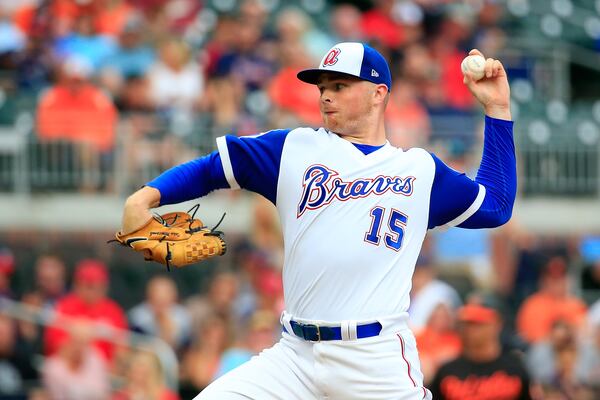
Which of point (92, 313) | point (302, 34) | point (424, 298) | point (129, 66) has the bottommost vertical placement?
point (92, 313)

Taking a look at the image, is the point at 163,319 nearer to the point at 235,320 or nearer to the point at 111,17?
the point at 235,320

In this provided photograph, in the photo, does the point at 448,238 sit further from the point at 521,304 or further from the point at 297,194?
the point at 297,194

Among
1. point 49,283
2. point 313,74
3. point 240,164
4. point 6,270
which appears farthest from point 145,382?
point 313,74

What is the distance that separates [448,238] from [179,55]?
3.07m

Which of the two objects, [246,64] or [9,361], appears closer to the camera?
[9,361]

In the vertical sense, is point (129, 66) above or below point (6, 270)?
above

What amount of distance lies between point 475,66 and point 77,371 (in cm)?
530

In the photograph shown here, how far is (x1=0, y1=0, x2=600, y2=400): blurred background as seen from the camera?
10.2 metres

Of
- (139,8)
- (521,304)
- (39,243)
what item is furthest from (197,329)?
(139,8)

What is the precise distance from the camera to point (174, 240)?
203 inches

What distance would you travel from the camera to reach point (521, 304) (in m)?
12.0

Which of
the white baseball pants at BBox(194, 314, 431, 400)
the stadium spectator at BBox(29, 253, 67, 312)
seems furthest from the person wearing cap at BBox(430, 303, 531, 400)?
the stadium spectator at BBox(29, 253, 67, 312)

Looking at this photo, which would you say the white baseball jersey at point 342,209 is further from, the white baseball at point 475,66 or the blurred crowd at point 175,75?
the blurred crowd at point 175,75

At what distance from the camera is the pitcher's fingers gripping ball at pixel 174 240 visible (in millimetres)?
5102
